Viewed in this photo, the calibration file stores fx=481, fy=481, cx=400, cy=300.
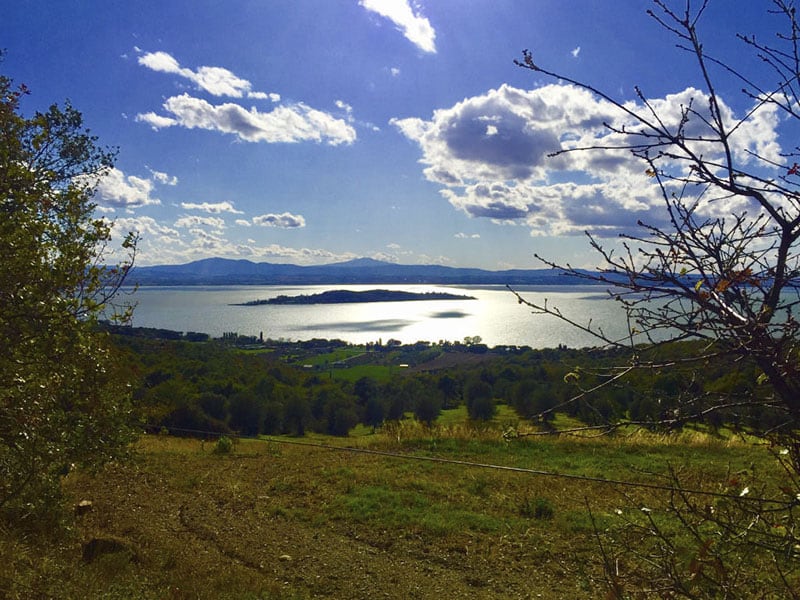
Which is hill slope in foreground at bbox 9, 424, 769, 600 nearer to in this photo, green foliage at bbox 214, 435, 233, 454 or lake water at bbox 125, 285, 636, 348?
green foliage at bbox 214, 435, 233, 454

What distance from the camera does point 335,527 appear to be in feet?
23.7

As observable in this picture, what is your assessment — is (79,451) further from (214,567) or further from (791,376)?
(791,376)

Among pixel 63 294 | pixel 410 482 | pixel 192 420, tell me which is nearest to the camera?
pixel 63 294

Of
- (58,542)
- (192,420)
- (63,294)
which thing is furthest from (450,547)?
(192,420)

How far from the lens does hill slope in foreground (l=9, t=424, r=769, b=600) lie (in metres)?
5.34

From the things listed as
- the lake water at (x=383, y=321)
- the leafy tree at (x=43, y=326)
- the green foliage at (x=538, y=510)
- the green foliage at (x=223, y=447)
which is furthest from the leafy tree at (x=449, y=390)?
the leafy tree at (x=43, y=326)

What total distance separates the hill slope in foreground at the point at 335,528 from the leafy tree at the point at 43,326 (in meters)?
1.02

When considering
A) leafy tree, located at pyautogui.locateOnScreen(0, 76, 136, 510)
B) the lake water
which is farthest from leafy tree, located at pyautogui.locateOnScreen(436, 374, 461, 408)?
leafy tree, located at pyautogui.locateOnScreen(0, 76, 136, 510)

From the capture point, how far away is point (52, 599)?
4250 mm

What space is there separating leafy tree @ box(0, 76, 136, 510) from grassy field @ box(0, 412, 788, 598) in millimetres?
1028

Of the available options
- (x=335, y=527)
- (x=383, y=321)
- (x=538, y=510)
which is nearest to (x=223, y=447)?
(x=335, y=527)

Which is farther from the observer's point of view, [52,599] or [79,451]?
[79,451]

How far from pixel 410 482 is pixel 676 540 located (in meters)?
4.43

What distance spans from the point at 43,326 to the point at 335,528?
477cm
